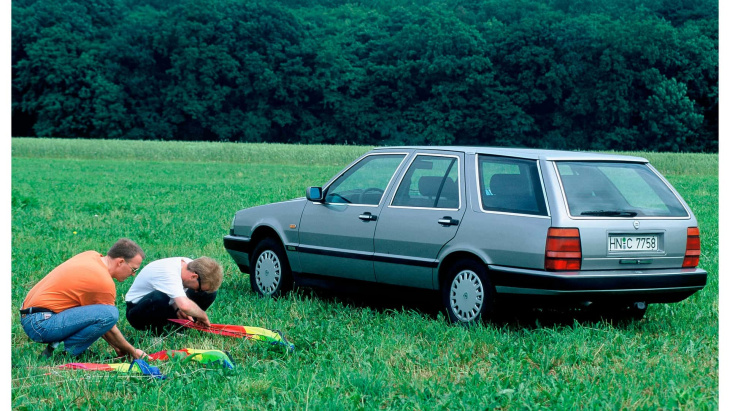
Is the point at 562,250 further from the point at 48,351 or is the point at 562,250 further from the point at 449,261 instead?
the point at 48,351

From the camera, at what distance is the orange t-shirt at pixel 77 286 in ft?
21.0

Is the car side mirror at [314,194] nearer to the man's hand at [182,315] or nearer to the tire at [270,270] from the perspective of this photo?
the tire at [270,270]

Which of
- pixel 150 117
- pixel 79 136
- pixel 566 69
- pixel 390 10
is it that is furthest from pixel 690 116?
pixel 79 136

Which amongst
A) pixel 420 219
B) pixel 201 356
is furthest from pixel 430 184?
pixel 201 356

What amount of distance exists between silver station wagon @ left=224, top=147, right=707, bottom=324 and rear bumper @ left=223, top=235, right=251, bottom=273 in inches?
42.7

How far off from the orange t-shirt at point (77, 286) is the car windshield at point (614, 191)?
363 centimetres

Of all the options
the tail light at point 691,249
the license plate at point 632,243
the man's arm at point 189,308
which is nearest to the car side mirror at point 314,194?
the man's arm at point 189,308

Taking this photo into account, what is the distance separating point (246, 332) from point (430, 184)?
2226 millimetres

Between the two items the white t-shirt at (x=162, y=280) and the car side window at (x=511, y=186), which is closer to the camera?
the white t-shirt at (x=162, y=280)

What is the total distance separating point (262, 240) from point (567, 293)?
3770 mm

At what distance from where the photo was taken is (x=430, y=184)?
8.20 m

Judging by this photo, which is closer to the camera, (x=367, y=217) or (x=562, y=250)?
(x=562, y=250)

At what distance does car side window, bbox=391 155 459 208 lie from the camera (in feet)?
26.3

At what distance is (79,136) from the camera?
66312 mm
